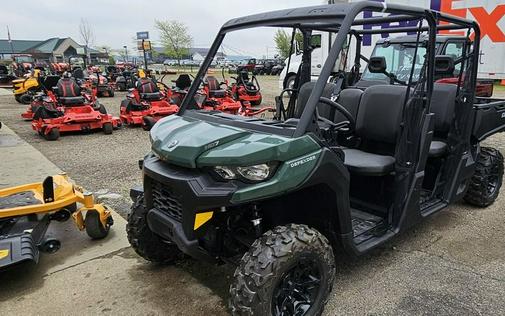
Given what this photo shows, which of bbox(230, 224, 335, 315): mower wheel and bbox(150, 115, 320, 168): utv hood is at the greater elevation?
bbox(150, 115, 320, 168): utv hood

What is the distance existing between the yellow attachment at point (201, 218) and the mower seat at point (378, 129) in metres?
1.31

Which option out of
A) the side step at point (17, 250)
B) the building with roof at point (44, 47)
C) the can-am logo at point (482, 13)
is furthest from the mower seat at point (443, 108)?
the building with roof at point (44, 47)

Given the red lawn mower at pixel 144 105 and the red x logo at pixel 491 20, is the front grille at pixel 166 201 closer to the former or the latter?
the red lawn mower at pixel 144 105

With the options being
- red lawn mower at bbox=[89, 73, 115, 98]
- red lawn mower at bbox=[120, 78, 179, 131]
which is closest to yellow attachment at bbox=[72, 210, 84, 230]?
red lawn mower at bbox=[120, 78, 179, 131]

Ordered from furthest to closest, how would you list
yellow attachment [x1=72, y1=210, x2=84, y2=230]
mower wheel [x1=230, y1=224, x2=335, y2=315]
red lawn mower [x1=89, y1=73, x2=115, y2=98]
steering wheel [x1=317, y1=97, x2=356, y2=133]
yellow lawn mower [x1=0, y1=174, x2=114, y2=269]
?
red lawn mower [x1=89, y1=73, x2=115, y2=98] → yellow attachment [x1=72, y1=210, x2=84, y2=230] → yellow lawn mower [x1=0, y1=174, x2=114, y2=269] → steering wheel [x1=317, y1=97, x2=356, y2=133] → mower wheel [x1=230, y1=224, x2=335, y2=315]

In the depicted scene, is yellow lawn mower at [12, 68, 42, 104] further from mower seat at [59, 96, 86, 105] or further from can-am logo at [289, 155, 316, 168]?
can-am logo at [289, 155, 316, 168]

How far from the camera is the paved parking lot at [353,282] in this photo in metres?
2.74

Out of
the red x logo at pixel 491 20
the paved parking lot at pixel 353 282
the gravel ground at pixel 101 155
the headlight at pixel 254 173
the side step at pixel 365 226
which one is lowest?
the gravel ground at pixel 101 155

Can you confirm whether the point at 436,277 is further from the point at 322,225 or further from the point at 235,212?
the point at 235,212

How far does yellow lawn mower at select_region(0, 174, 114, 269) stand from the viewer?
9.36ft

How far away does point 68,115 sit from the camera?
884 cm

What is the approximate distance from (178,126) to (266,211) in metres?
0.84

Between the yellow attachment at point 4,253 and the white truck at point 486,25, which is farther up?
the white truck at point 486,25

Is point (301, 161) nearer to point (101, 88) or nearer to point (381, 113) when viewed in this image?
point (381, 113)
